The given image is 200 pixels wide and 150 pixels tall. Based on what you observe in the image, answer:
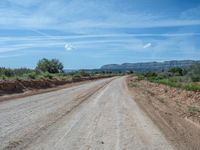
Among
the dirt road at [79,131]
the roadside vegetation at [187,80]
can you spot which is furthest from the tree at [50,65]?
the dirt road at [79,131]

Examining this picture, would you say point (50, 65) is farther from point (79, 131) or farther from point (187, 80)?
point (79, 131)

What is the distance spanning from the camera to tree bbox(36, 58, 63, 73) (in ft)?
349

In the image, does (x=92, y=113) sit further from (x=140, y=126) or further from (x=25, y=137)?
(x=25, y=137)

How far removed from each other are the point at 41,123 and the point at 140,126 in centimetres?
340

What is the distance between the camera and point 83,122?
13.2 metres

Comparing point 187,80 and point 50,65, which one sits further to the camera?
point 50,65

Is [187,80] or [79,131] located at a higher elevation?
[79,131]

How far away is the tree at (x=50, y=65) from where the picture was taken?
349 ft

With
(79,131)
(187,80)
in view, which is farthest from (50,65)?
(79,131)

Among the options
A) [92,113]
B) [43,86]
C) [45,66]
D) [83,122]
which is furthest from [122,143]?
[45,66]

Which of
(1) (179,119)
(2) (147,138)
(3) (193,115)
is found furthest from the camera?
(3) (193,115)

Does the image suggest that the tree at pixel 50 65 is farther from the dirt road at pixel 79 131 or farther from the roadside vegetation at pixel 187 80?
the dirt road at pixel 79 131

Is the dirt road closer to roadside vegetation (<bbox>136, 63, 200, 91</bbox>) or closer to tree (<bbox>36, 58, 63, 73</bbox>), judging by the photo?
roadside vegetation (<bbox>136, 63, 200, 91</bbox>)

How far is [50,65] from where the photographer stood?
4286 inches
